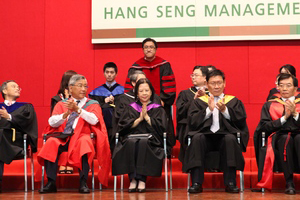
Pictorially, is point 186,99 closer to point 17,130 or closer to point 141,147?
point 141,147

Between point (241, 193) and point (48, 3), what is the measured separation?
4913 mm

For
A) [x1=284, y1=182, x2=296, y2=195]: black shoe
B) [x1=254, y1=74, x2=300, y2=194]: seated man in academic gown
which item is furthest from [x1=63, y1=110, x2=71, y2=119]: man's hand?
[x1=284, y1=182, x2=296, y2=195]: black shoe

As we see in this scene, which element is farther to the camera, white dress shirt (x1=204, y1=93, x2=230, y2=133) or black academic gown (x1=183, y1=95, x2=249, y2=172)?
white dress shirt (x1=204, y1=93, x2=230, y2=133)

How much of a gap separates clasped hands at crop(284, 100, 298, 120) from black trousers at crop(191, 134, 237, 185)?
25.3 inches

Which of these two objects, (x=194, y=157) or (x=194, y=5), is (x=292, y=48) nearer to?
(x=194, y=5)

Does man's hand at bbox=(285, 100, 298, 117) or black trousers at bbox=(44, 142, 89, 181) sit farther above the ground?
Result: man's hand at bbox=(285, 100, 298, 117)

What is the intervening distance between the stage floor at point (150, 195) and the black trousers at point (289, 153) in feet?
0.79

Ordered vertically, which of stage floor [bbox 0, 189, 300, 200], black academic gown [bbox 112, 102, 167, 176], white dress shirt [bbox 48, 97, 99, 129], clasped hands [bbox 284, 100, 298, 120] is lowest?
stage floor [bbox 0, 189, 300, 200]

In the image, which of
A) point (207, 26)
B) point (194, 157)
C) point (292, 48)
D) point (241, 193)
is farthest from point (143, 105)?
point (292, 48)

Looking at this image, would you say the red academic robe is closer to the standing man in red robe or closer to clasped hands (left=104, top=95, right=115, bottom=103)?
clasped hands (left=104, top=95, right=115, bottom=103)

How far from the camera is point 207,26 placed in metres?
8.14

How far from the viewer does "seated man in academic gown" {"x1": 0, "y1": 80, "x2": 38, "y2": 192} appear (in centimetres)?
604

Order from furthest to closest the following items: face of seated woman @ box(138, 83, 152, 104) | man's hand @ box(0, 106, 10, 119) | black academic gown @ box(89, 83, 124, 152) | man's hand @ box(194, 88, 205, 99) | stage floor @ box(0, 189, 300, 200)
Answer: black academic gown @ box(89, 83, 124, 152) < man's hand @ box(194, 88, 205, 99) < man's hand @ box(0, 106, 10, 119) < face of seated woman @ box(138, 83, 152, 104) < stage floor @ box(0, 189, 300, 200)

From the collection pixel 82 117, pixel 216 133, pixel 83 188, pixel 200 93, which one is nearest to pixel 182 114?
pixel 200 93
